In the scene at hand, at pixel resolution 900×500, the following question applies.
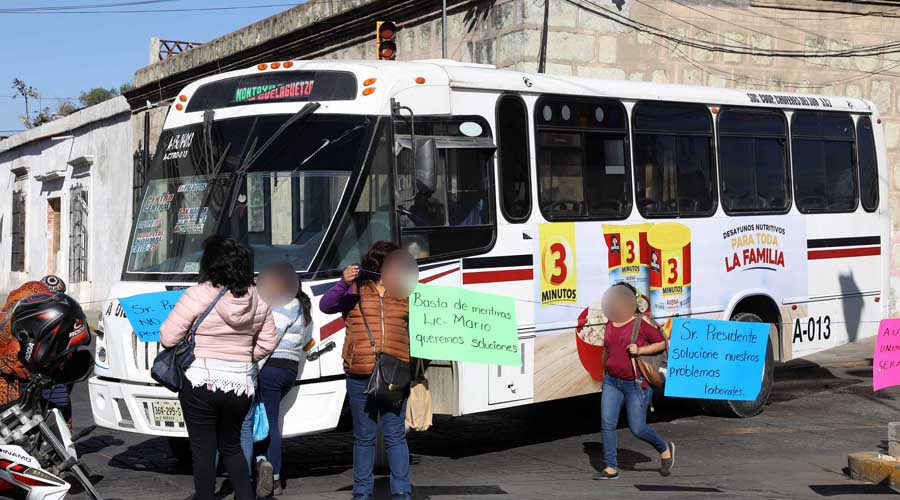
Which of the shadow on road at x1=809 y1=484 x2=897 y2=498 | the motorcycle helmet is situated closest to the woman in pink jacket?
the motorcycle helmet

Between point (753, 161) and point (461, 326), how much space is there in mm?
5274

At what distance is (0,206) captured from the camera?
4175 cm

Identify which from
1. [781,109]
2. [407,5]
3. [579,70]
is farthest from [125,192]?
[781,109]

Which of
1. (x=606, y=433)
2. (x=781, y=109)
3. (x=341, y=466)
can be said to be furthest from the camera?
(x=781, y=109)

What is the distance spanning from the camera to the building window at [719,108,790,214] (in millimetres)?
11922

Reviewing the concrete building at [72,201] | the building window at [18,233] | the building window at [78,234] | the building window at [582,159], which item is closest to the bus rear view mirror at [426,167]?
the building window at [582,159]

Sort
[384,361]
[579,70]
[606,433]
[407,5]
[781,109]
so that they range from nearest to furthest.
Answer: [384,361] < [606,433] < [781,109] < [579,70] < [407,5]

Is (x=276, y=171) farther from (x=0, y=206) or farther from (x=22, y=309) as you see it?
(x=0, y=206)

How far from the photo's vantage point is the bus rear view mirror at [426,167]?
8906 mm

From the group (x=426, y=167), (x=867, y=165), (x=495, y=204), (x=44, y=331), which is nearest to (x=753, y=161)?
(x=867, y=165)

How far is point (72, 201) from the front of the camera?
33.7 meters

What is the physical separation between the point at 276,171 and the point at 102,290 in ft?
76.5

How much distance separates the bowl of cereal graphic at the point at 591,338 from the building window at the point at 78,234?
24.3 metres

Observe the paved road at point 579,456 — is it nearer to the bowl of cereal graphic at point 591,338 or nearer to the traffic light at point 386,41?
the bowl of cereal graphic at point 591,338
